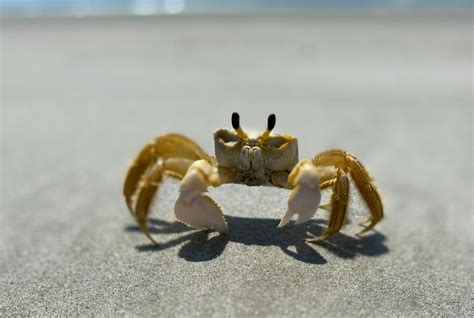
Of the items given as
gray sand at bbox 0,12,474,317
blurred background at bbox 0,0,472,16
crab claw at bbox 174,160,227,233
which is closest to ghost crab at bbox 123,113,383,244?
crab claw at bbox 174,160,227,233

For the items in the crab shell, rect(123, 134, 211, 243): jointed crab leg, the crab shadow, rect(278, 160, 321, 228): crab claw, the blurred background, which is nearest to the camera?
rect(278, 160, 321, 228): crab claw

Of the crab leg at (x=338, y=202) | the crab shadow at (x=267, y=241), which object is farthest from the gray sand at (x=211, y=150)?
the crab leg at (x=338, y=202)

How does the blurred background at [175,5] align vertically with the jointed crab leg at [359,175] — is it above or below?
above

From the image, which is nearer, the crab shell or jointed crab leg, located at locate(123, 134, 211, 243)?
the crab shell

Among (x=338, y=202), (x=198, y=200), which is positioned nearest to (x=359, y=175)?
(x=338, y=202)

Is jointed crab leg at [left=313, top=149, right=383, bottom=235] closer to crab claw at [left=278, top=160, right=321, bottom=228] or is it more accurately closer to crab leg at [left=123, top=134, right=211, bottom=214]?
crab claw at [left=278, top=160, right=321, bottom=228]

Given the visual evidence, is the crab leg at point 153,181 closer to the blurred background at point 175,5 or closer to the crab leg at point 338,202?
the crab leg at point 338,202

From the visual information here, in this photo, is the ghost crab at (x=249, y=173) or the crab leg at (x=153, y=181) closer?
the ghost crab at (x=249, y=173)
